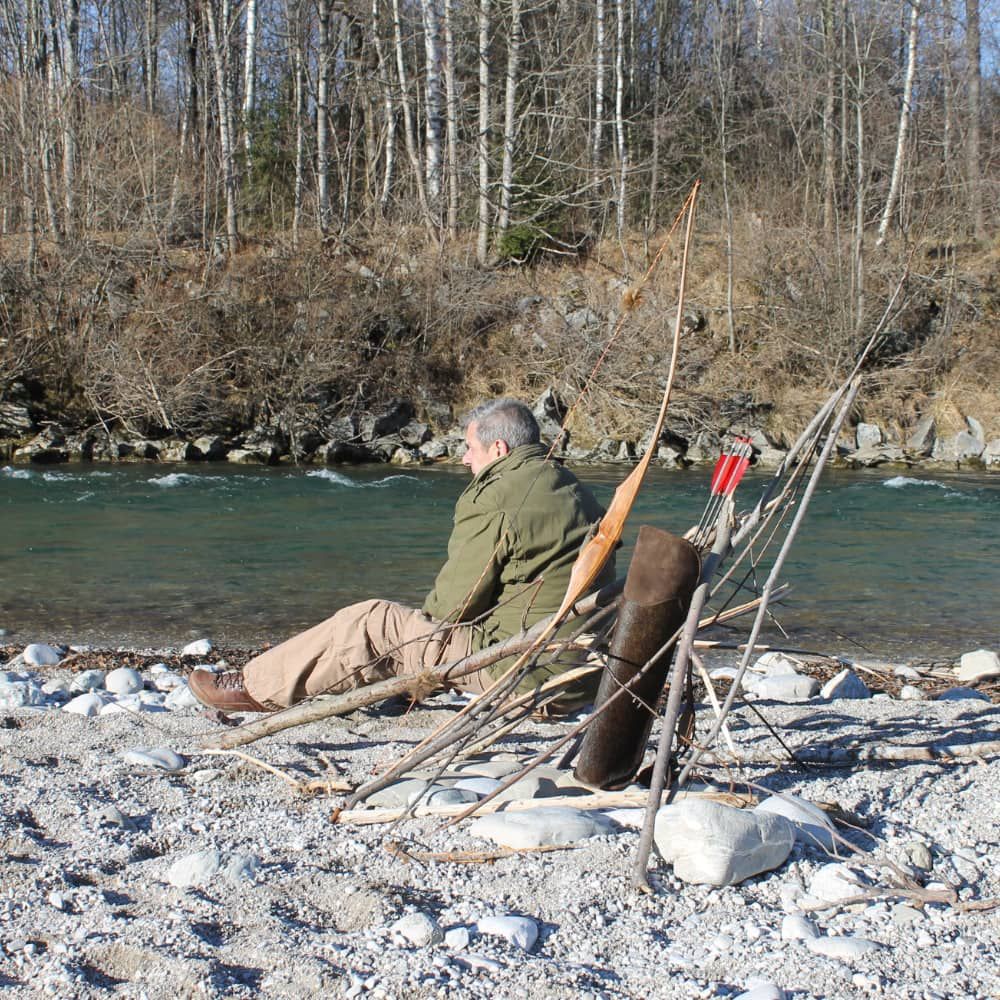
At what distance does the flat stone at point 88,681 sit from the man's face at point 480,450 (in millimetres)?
2512

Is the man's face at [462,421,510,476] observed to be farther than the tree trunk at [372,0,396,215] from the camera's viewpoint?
No

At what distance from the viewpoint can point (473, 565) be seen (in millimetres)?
4363

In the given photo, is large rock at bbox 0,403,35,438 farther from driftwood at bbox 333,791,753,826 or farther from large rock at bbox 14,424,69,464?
driftwood at bbox 333,791,753,826

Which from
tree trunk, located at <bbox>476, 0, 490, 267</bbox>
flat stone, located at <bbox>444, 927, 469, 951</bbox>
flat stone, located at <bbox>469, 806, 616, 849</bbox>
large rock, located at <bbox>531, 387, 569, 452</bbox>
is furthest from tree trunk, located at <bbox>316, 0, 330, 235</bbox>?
flat stone, located at <bbox>444, 927, 469, 951</bbox>

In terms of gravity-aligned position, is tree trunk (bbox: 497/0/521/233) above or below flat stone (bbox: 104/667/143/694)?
above

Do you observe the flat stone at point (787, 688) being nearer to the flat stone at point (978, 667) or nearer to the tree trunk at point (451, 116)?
the flat stone at point (978, 667)

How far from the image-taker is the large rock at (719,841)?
283cm

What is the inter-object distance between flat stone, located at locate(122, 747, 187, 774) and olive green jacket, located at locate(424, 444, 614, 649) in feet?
3.70

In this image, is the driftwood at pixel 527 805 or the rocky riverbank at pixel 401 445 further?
the rocky riverbank at pixel 401 445

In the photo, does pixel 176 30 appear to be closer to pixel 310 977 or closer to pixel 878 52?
pixel 878 52

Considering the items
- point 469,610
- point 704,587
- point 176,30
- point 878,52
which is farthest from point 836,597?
point 176,30

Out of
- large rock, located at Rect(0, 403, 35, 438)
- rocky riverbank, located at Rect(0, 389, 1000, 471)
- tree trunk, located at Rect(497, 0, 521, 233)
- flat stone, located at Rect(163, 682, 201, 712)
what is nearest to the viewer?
flat stone, located at Rect(163, 682, 201, 712)

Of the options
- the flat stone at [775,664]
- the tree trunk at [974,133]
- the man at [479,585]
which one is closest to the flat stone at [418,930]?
the man at [479,585]

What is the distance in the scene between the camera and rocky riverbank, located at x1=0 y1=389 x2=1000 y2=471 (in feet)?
66.0
